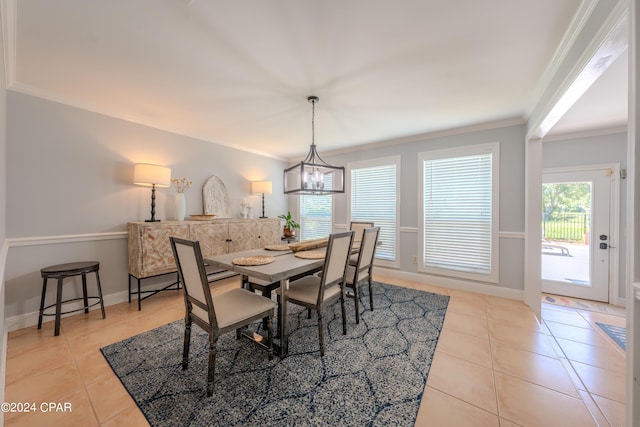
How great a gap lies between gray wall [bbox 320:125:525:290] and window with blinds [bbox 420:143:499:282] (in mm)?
100

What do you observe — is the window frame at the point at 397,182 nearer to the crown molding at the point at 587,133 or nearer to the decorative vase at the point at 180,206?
the crown molding at the point at 587,133

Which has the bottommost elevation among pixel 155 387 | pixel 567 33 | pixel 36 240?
pixel 155 387

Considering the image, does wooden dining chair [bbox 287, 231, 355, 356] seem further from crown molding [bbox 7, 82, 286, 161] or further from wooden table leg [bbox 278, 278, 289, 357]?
crown molding [bbox 7, 82, 286, 161]

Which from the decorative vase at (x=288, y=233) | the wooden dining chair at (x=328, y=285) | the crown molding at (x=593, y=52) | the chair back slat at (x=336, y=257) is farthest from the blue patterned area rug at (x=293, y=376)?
the decorative vase at (x=288, y=233)

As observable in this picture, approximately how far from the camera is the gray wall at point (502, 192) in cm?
325

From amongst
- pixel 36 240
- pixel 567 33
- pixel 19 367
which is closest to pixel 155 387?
pixel 19 367

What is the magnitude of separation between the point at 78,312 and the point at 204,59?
312 cm

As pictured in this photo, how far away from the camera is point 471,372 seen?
1.83m

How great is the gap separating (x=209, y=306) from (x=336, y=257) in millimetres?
1082

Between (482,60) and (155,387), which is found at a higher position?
(482,60)

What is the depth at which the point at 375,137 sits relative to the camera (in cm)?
408

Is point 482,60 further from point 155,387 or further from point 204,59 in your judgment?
point 155,387

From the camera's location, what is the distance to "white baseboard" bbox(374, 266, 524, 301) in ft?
10.8

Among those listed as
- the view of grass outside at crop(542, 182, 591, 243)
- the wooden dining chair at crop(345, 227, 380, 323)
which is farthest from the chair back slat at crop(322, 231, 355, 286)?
the view of grass outside at crop(542, 182, 591, 243)
